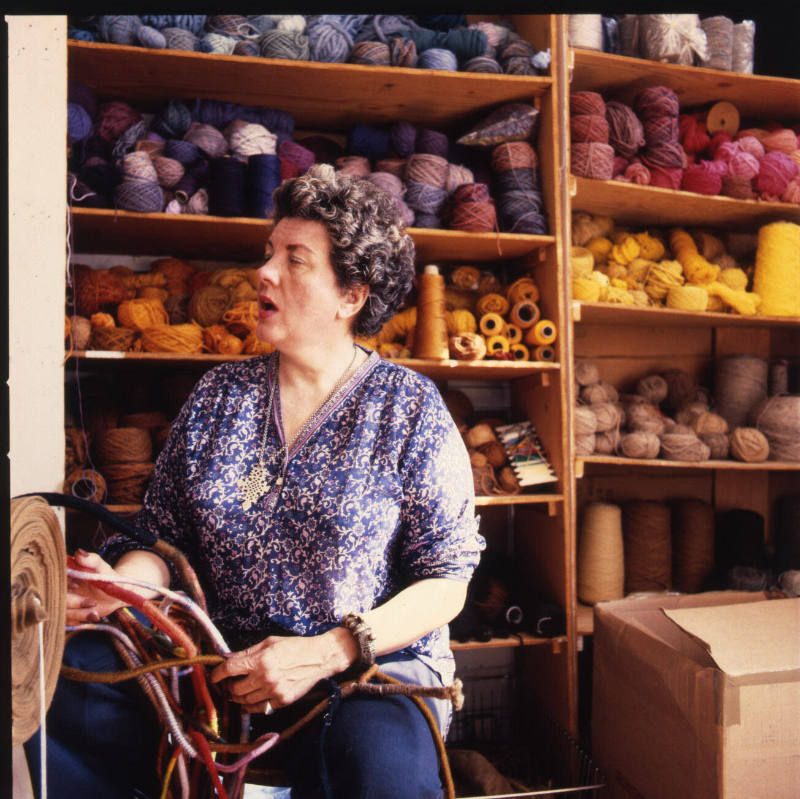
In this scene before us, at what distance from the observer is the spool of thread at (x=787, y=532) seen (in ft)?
7.45

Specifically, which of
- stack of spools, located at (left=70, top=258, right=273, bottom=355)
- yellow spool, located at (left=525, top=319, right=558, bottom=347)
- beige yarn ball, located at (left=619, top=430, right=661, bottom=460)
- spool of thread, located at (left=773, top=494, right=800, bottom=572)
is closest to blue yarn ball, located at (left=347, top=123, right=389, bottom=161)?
stack of spools, located at (left=70, top=258, right=273, bottom=355)

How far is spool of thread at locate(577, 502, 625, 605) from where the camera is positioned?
210 centimetres

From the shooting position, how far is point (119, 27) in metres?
1.76

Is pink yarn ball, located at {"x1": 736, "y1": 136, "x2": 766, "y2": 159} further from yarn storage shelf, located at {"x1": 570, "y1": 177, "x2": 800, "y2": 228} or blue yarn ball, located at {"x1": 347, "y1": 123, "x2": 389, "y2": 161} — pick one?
blue yarn ball, located at {"x1": 347, "y1": 123, "x2": 389, "y2": 161}

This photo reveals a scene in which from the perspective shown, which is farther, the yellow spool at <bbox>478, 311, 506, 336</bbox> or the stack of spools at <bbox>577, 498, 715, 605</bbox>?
the stack of spools at <bbox>577, 498, 715, 605</bbox>

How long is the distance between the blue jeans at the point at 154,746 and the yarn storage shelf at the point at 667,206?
1.62 meters

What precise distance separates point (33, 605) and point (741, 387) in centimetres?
231

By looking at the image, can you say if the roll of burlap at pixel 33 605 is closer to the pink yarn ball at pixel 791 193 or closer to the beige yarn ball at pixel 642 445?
the beige yarn ball at pixel 642 445

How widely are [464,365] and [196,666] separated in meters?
1.22

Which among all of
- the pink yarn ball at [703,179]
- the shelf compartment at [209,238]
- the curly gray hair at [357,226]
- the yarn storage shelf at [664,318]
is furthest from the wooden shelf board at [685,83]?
the curly gray hair at [357,226]

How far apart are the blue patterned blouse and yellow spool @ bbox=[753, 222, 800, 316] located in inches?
61.4

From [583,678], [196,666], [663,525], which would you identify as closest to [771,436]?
[663,525]

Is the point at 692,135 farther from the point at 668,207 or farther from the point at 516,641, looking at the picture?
the point at 516,641

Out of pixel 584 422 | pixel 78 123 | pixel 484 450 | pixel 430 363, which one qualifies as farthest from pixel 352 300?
pixel 78 123
